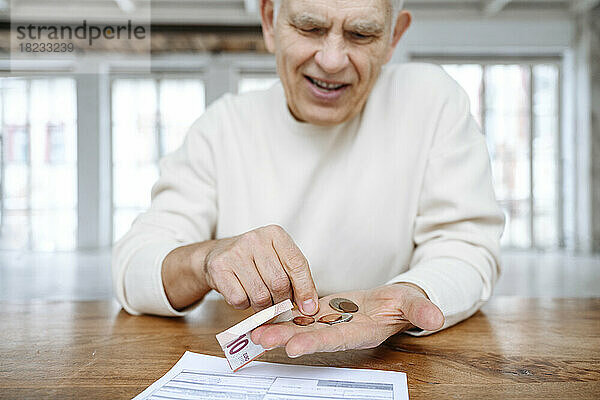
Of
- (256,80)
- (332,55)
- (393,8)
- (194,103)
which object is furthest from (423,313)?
(194,103)

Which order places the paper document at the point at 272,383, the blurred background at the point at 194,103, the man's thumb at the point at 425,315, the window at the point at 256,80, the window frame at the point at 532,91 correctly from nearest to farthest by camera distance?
the paper document at the point at 272,383 → the man's thumb at the point at 425,315 → the blurred background at the point at 194,103 → the window frame at the point at 532,91 → the window at the point at 256,80

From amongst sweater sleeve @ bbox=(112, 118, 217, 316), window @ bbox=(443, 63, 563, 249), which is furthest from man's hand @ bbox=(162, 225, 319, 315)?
window @ bbox=(443, 63, 563, 249)

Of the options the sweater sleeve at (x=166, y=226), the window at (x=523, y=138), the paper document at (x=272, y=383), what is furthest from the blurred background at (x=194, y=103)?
the paper document at (x=272, y=383)

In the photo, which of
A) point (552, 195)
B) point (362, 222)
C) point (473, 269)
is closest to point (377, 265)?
point (362, 222)

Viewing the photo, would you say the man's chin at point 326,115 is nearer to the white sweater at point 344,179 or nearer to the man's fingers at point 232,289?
the white sweater at point 344,179

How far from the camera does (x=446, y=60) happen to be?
7879 mm

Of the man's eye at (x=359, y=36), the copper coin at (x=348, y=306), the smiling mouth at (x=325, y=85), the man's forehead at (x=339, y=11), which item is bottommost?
the copper coin at (x=348, y=306)

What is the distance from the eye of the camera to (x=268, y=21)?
1276 mm

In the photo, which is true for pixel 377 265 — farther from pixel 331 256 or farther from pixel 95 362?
pixel 95 362

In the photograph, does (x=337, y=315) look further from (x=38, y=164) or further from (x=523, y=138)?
(x=38, y=164)

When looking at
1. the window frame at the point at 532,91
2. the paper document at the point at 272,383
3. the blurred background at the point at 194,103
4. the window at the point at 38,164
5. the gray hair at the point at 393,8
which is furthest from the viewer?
the window at the point at 38,164

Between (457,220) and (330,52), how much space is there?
43 cm

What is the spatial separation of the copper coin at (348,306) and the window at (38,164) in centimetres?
794

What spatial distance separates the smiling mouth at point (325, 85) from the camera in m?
1.18
